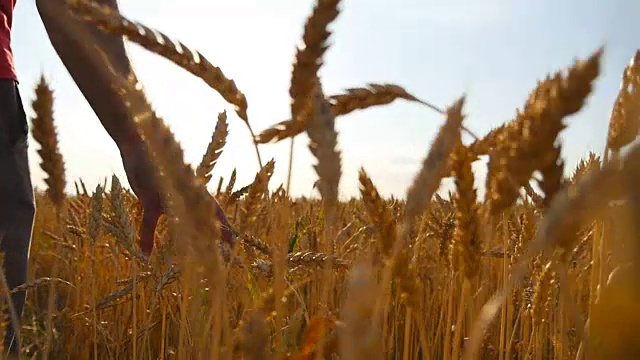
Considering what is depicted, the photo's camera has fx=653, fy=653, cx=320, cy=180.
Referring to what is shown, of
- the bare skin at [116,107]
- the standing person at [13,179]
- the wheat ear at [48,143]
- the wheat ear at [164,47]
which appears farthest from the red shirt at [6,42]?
the wheat ear at [164,47]

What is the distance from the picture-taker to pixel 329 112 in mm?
722

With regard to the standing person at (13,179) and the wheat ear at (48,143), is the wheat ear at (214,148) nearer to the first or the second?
the wheat ear at (48,143)

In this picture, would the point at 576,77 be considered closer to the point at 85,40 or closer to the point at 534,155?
the point at 534,155

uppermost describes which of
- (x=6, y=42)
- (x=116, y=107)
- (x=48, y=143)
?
(x=6, y=42)

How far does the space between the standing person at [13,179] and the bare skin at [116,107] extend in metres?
0.14

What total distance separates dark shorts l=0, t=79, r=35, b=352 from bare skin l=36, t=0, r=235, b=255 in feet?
0.65

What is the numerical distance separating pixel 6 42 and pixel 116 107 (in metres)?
0.44

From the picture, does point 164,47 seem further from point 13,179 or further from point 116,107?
point 13,179

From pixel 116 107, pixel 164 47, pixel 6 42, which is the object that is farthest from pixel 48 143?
pixel 6 42

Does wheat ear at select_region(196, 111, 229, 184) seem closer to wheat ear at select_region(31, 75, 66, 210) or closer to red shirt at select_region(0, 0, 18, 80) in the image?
wheat ear at select_region(31, 75, 66, 210)

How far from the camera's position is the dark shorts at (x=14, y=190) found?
1.74m

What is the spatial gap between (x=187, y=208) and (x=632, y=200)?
1.12ft

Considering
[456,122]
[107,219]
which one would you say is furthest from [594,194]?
[107,219]

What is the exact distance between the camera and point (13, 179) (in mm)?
1755
